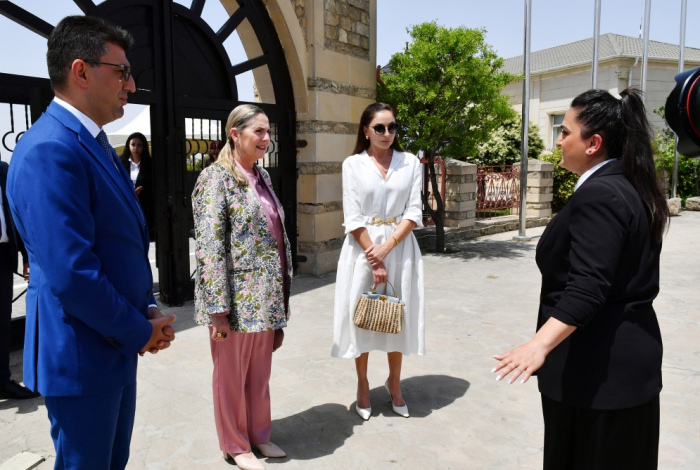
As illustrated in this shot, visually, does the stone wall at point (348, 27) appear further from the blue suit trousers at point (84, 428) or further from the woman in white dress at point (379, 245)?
the blue suit trousers at point (84, 428)

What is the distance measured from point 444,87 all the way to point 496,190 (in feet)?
16.2

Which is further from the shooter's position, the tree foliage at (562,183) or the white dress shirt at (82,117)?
the tree foliage at (562,183)

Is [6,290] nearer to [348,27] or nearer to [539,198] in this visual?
[348,27]

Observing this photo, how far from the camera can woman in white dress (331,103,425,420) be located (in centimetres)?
364

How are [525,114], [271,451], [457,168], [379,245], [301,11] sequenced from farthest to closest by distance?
[525,114]
[457,168]
[301,11]
[379,245]
[271,451]

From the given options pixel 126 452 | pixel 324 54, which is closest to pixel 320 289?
pixel 324 54

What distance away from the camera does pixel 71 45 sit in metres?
1.83

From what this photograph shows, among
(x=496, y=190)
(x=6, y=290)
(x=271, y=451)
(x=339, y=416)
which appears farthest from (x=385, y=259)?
(x=496, y=190)

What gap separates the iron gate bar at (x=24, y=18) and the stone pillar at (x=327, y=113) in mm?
3444

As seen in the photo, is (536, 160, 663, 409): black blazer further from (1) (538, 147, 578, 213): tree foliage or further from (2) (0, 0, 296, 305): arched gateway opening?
(1) (538, 147, 578, 213): tree foliage

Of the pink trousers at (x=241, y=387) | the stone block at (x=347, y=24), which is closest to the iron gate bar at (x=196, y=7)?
the stone block at (x=347, y=24)

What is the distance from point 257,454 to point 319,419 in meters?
0.57

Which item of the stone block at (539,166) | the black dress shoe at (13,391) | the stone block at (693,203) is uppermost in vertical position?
the stone block at (539,166)

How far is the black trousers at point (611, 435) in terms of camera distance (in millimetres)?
2057
